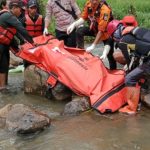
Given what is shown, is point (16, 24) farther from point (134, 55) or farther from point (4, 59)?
point (134, 55)

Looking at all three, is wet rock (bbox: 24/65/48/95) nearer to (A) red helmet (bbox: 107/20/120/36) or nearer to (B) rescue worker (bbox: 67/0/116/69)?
(B) rescue worker (bbox: 67/0/116/69)

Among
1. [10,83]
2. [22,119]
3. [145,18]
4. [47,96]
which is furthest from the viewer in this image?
[145,18]

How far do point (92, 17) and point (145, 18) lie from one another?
7.14 m

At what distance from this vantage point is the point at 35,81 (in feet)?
24.9

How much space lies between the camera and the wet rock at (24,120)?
5773 mm

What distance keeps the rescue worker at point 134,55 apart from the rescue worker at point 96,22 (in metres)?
0.82

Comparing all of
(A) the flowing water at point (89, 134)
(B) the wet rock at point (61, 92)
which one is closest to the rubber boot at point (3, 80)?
(B) the wet rock at point (61, 92)

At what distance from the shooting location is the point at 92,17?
7.51m

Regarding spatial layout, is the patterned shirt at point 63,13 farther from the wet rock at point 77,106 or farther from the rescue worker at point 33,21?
the wet rock at point 77,106

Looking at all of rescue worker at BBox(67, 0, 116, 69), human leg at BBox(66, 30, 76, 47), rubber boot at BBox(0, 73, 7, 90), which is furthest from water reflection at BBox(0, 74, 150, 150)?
human leg at BBox(66, 30, 76, 47)

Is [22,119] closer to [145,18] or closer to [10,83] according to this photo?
[10,83]

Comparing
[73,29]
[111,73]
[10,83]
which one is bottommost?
[10,83]

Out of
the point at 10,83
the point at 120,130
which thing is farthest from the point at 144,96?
the point at 10,83

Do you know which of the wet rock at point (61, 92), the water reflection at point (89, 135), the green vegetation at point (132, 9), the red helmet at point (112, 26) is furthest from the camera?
the green vegetation at point (132, 9)
